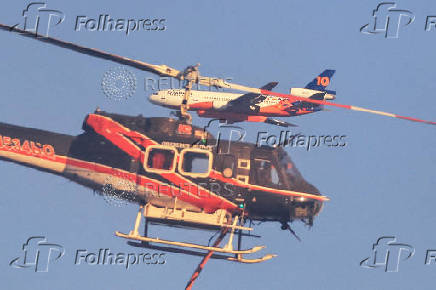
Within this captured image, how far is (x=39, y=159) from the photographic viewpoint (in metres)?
17.3

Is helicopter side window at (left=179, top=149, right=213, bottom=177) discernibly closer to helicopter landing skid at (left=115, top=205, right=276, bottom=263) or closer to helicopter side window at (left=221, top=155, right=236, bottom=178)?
helicopter side window at (left=221, top=155, right=236, bottom=178)

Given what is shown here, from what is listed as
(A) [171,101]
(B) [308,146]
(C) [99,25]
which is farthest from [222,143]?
(A) [171,101]

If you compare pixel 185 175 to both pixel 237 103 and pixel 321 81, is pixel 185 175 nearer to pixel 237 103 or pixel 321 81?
pixel 237 103

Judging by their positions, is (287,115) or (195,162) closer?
(195,162)

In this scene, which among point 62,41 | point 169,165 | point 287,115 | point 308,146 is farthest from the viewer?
point 287,115

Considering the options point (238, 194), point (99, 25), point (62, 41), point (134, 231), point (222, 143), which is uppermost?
point (99, 25)

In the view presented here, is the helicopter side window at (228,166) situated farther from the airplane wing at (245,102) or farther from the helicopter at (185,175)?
the airplane wing at (245,102)

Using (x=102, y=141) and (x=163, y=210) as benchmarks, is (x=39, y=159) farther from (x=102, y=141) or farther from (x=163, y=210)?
(x=163, y=210)

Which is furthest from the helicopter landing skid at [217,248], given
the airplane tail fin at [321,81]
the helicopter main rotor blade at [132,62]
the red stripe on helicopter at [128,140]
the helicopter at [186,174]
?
the airplane tail fin at [321,81]

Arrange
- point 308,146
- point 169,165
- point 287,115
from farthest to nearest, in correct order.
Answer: point 287,115 → point 308,146 → point 169,165

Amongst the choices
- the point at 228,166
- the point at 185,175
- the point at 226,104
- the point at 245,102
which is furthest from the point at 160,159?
the point at 245,102

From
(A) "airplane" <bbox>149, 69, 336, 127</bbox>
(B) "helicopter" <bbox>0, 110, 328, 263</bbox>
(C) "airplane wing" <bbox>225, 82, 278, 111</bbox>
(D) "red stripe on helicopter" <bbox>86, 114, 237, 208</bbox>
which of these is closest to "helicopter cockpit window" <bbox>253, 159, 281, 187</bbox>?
(B) "helicopter" <bbox>0, 110, 328, 263</bbox>

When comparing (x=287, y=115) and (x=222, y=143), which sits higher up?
(x=287, y=115)

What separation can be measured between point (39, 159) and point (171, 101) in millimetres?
24748
